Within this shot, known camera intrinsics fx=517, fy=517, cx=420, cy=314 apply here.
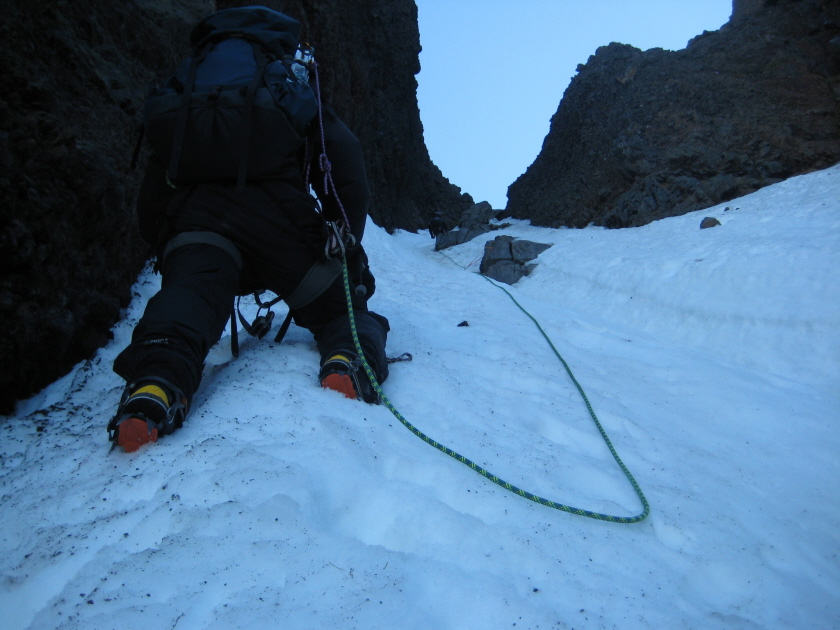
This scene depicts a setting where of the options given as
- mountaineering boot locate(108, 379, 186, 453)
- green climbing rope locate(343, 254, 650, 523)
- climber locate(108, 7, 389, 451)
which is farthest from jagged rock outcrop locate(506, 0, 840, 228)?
mountaineering boot locate(108, 379, 186, 453)

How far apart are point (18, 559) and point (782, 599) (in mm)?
2329

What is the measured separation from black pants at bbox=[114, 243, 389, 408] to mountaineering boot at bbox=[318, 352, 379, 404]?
11 centimetres

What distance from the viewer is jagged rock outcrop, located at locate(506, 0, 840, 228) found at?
39.3 feet

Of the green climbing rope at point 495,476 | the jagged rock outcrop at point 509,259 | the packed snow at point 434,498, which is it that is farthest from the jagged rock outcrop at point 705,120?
the green climbing rope at point 495,476

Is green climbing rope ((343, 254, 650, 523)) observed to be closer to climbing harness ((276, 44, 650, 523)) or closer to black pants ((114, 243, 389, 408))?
climbing harness ((276, 44, 650, 523))

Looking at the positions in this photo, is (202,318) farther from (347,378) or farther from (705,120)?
(705,120)

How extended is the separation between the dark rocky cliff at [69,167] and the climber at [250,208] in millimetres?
537

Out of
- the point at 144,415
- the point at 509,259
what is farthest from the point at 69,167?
the point at 509,259

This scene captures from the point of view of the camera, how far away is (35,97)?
112 inches

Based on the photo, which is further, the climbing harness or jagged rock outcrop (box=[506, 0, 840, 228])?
jagged rock outcrop (box=[506, 0, 840, 228])

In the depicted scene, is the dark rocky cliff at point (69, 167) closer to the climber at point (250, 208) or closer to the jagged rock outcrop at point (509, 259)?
the climber at point (250, 208)

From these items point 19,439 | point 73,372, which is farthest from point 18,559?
point 73,372

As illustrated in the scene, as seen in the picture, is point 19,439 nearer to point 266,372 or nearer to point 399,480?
point 266,372

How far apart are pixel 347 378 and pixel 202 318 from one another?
27.9 inches
